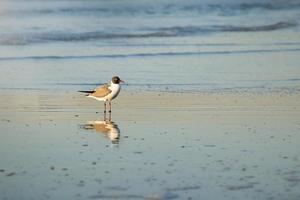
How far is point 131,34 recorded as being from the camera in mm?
28734

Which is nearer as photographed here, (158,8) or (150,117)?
(150,117)

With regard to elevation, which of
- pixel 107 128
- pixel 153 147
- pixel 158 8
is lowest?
pixel 153 147

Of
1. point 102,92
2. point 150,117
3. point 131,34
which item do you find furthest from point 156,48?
point 150,117

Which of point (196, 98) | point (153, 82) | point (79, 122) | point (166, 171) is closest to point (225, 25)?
point (153, 82)

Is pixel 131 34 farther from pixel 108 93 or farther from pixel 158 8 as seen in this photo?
pixel 108 93

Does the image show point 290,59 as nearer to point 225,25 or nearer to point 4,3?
point 225,25

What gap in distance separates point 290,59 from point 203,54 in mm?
2395

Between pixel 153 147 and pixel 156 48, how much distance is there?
12.9 meters

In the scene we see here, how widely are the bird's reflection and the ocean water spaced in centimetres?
355

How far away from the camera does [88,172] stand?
9.55 metres

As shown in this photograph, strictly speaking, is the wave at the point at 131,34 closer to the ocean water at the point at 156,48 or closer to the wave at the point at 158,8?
the ocean water at the point at 156,48

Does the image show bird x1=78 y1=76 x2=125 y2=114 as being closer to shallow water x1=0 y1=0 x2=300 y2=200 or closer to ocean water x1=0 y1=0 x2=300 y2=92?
shallow water x1=0 y1=0 x2=300 y2=200

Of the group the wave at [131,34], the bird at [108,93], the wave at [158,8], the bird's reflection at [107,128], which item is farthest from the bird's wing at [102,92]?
the wave at [158,8]

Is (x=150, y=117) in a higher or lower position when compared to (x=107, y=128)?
higher
